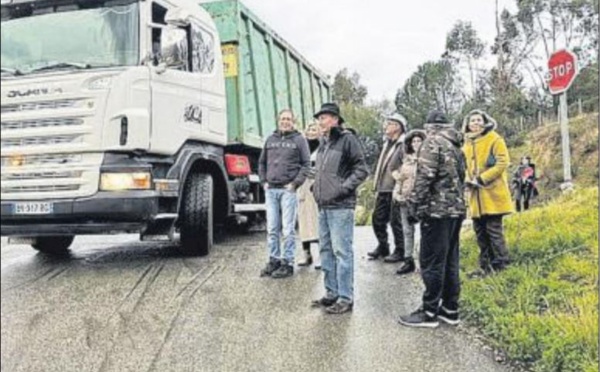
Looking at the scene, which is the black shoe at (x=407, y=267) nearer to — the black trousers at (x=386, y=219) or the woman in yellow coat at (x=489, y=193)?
the black trousers at (x=386, y=219)

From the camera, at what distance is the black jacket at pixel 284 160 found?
3.20 m

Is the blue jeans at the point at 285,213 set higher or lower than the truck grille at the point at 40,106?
lower

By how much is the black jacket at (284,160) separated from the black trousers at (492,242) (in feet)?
4.29

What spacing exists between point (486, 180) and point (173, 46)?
2.21 metres

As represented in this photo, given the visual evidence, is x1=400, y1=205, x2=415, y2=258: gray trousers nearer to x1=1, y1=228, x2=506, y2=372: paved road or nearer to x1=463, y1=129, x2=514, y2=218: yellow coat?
x1=463, y1=129, x2=514, y2=218: yellow coat

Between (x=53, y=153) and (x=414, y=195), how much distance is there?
2.44 metres

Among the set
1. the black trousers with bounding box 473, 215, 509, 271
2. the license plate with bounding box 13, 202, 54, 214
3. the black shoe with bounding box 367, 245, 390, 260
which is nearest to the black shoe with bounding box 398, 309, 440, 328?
the black trousers with bounding box 473, 215, 509, 271

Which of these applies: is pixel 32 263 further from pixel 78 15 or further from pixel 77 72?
pixel 78 15

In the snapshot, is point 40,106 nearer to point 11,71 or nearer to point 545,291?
point 11,71

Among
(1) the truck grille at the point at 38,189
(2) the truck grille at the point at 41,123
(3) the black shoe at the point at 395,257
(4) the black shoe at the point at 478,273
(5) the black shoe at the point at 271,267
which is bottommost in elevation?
A: (4) the black shoe at the point at 478,273

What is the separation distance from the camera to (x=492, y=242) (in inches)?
153

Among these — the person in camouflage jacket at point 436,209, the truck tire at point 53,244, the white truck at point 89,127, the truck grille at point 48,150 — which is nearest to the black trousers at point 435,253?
the person in camouflage jacket at point 436,209

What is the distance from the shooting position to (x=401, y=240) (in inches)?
177

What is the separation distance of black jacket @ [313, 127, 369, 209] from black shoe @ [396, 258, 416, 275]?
1.08 m
